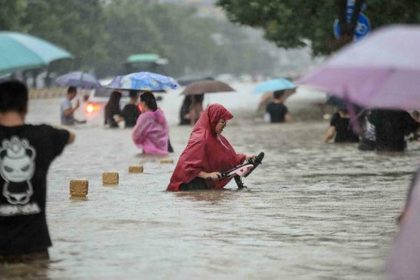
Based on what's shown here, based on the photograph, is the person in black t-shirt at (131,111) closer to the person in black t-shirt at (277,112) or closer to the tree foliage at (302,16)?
the tree foliage at (302,16)

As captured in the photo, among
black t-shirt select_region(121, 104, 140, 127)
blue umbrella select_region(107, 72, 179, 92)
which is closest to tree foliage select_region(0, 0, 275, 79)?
black t-shirt select_region(121, 104, 140, 127)

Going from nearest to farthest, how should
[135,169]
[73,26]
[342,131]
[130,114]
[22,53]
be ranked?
[22,53]
[135,169]
[342,131]
[130,114]
[73,26]

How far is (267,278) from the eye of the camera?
848 cm

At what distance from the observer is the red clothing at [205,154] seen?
15.0 meters

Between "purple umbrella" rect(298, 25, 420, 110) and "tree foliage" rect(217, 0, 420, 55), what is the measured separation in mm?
23204

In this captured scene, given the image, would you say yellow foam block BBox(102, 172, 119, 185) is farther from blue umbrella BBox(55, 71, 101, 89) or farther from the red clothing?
blue umbrella BBox(55, 71, 101, 89)

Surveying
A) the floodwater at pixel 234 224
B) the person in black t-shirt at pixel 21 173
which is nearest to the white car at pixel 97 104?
the floodwater at pixel 234 224

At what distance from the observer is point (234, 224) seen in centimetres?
1162

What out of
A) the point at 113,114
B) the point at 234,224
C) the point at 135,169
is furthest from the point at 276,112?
the point at 234,224

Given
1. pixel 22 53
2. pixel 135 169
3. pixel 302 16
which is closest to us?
pixel 22 53

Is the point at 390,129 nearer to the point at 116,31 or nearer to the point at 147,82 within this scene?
the point at 147,82

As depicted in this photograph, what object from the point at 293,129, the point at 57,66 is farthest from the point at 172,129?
the point at 57,66

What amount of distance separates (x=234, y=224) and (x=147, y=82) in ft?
27.5

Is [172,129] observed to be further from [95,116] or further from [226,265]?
[226,265]
